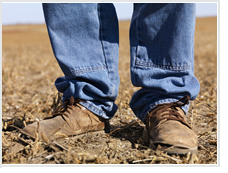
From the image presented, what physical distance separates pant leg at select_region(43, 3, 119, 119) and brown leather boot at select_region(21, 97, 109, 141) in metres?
0.05

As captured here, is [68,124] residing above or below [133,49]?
below

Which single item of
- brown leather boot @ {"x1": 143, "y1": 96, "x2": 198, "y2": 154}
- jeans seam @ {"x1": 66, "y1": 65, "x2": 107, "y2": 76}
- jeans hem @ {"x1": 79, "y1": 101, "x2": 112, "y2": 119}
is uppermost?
jeans seam @ {"x1": 66, "y1": 65, "x2": 107, "y2": 76}

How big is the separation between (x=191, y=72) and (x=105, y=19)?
22.3 inches

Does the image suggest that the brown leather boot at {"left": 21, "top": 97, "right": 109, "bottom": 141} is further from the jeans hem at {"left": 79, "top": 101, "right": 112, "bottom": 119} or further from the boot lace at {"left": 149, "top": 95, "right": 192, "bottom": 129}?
the boot lace at {"left": 149, "top": 95, "right": 192, "bottom": 129}

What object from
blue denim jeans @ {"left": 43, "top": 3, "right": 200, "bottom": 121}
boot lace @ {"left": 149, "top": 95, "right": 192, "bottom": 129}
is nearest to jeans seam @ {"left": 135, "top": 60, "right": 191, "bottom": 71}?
blue denim jeans @ {"left": 43, "top": 3, "right": 200, "bottom": 121}

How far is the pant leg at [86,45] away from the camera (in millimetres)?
1403

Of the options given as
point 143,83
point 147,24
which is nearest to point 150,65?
point 143,83

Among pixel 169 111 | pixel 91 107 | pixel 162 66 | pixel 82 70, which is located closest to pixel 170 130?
pixel 169 111

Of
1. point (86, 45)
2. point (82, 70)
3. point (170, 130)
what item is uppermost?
point (86, 45)

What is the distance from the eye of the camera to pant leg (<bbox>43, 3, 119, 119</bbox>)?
4.60 feet

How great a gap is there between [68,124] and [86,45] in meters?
0.45

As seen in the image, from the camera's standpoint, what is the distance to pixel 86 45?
4.73ft

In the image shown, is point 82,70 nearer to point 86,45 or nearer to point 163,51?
point 86,45

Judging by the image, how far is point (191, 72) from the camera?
1.44m
